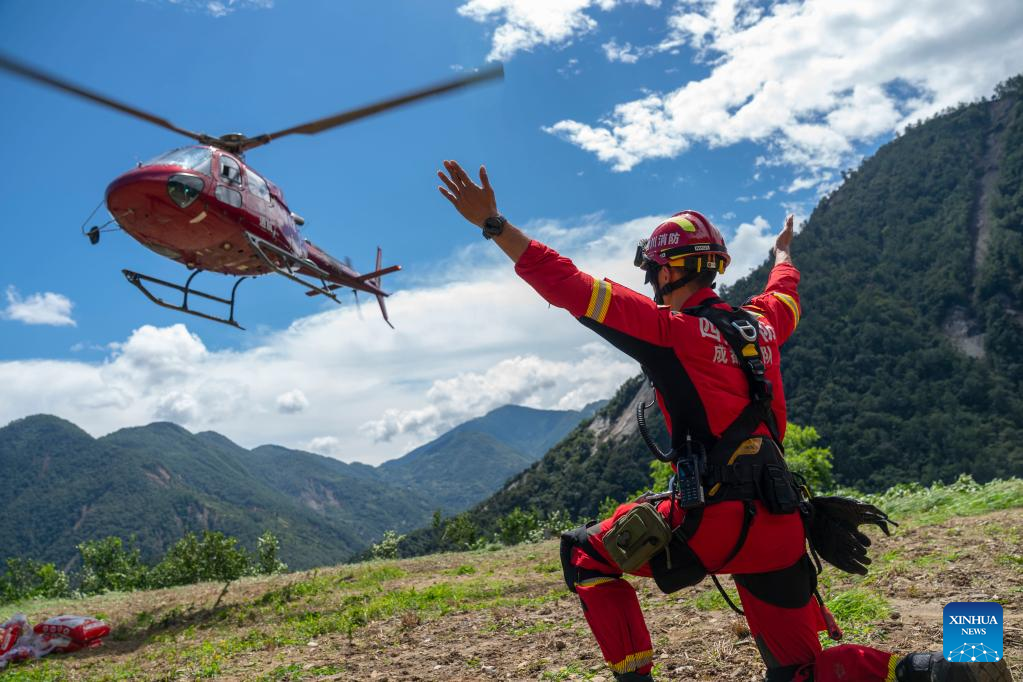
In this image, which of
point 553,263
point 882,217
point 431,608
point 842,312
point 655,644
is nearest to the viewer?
point 553,263

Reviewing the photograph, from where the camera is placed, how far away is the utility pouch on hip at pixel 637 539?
9.72 ft

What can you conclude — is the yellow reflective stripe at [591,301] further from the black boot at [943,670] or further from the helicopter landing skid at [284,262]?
the helicopter landing skid at [284,262]

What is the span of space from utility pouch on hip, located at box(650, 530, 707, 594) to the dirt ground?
207cm

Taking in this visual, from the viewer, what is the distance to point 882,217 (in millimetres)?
150125

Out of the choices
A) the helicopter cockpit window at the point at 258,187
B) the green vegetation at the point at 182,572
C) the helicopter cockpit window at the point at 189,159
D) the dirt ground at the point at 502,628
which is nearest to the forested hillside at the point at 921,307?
the green vegetation at the point at 182,572

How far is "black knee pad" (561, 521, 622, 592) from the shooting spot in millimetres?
3184

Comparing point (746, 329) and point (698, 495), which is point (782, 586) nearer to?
point (698, 495)

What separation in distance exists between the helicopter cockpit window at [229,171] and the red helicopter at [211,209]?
0.06 feet

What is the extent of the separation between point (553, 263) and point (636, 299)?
0.38m

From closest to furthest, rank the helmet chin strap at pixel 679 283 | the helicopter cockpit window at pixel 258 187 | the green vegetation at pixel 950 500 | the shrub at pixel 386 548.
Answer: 1. the helmet chin strap at pixel 679 283
2. the green vegetation at pixel 950 500
3. the helicopter cockpit window at pixel 258 187
4. the shrub at pixel 386 548

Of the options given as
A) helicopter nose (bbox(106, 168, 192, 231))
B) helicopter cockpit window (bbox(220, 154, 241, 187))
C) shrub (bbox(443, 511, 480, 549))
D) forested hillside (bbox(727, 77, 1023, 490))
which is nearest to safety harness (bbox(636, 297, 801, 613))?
helicopter nose (bbox(106, 168, 192, 231))

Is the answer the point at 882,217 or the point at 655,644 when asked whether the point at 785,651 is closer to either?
the point at 655,644

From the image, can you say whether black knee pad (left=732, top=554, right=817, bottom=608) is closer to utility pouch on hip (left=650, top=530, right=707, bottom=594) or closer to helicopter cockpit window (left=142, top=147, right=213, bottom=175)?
utility pouch on hip (left=650, top=530, right=707, bottom=594)

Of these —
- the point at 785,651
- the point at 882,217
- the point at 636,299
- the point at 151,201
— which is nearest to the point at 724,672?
the point at 785,651
